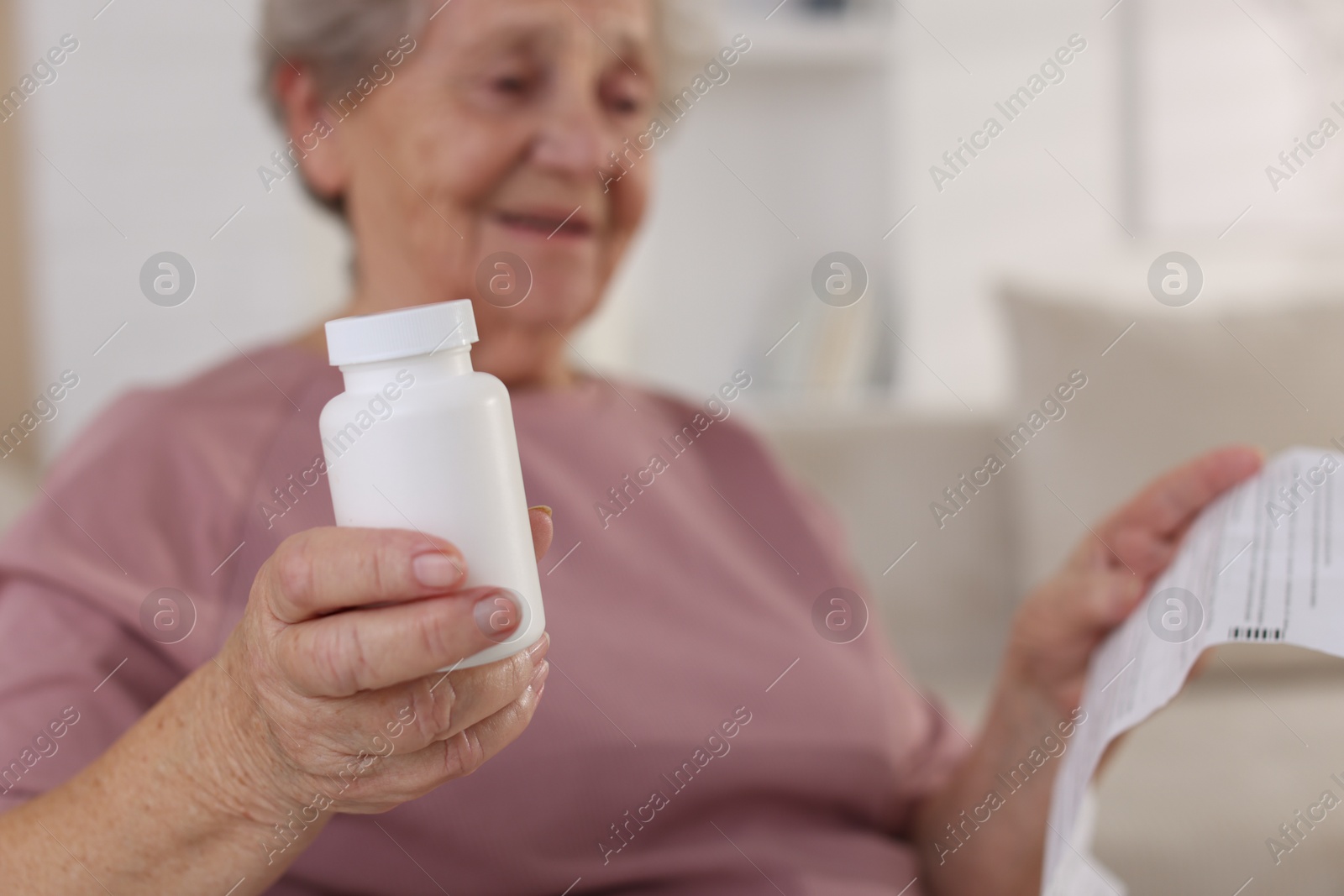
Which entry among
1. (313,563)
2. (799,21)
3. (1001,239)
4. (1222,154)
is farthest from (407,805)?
(1222,154)

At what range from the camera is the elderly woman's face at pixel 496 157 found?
759mm

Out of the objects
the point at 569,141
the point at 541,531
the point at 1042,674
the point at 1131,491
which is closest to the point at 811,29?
the point at 1131,491

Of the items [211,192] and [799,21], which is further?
[799,21]

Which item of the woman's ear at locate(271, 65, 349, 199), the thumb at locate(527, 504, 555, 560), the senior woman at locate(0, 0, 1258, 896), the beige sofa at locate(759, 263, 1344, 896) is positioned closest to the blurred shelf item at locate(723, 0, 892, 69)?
the beige sofa at locate(759, 263, 1344, 896)

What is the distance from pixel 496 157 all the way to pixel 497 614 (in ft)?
1.64

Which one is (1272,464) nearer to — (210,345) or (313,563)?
(313,563)

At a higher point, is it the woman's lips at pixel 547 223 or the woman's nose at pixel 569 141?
the woman's nose at pixel 569 141

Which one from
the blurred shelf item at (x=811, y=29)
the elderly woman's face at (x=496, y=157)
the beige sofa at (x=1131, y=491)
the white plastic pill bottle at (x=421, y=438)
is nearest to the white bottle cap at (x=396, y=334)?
the white plastic pill bottle at (x=421, y=438)

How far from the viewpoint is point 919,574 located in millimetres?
1407

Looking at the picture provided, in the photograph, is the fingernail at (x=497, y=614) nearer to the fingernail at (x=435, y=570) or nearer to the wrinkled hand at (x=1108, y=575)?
the fingernail at (x=435, y=570)

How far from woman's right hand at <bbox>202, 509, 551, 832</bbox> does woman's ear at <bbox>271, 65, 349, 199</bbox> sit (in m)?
0.51

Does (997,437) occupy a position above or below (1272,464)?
below

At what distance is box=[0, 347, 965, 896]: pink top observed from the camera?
58cm

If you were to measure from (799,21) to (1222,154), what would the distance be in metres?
1.19
